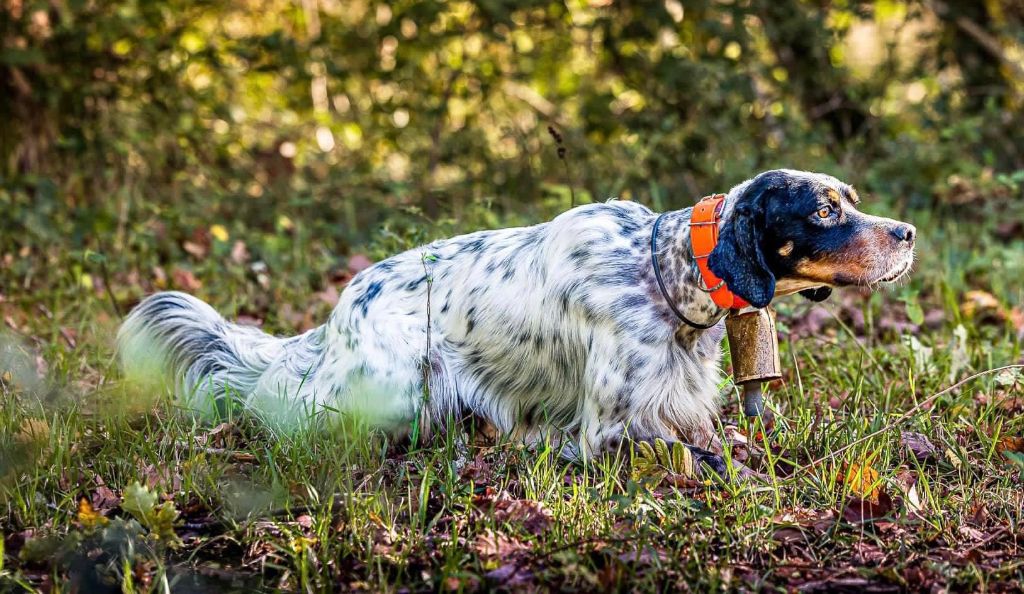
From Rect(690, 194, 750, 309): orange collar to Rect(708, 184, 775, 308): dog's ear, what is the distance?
0.02 metres

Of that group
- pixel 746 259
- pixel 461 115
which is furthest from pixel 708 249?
Result: pixel 461 115

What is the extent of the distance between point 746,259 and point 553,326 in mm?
724


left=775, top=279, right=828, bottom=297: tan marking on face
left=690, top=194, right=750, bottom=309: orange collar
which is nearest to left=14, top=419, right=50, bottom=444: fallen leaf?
left=690, top=194, right=750, bottom=309: orange collar

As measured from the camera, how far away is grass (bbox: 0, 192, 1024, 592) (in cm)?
295

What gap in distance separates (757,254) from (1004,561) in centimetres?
113

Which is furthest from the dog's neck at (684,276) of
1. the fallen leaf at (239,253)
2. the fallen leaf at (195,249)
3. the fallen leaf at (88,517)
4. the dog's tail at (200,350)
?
the fallen leaf at (195,249)

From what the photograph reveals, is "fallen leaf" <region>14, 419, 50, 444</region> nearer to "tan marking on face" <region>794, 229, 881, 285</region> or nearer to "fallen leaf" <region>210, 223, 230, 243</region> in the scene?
"tan marking on face" <region>794, 229, 881, 285</region>

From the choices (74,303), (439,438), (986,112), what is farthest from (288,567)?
(986,112)

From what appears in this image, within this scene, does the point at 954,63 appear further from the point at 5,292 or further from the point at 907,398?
the point at 5,292

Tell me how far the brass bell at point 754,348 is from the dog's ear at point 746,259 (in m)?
0.31

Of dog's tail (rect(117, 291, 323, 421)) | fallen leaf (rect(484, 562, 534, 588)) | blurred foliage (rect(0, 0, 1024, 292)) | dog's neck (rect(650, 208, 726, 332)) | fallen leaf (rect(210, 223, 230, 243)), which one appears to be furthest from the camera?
blurred foliage (rect(0, 0, 1024, 292))

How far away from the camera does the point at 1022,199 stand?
25.1ft

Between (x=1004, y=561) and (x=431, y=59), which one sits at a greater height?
(x=431, y=59)

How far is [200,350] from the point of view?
454 cm
